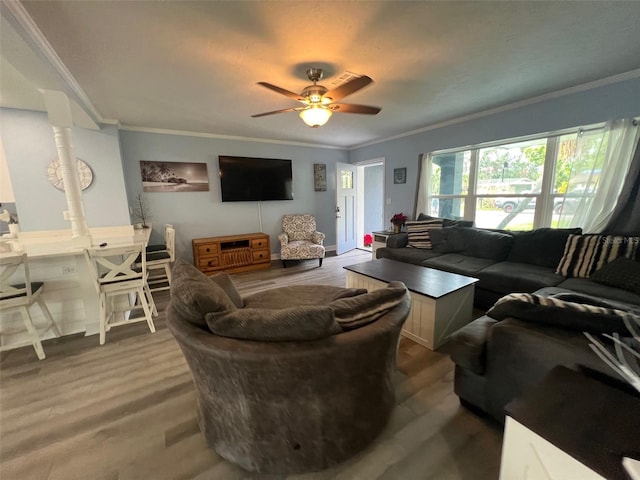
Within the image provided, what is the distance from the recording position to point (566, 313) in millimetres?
1222

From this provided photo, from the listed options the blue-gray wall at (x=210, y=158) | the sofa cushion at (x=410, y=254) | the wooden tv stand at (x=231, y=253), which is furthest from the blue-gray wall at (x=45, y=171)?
the sofa cushion at (x=410, y=254)

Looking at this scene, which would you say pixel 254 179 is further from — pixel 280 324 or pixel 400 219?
pixel 280 324

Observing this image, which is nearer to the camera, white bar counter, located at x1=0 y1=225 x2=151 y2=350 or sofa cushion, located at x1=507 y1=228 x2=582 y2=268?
white bar counter, located at x1=0 y1=225 x2=151 y2=350

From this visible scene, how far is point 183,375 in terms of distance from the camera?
1958 millimetres

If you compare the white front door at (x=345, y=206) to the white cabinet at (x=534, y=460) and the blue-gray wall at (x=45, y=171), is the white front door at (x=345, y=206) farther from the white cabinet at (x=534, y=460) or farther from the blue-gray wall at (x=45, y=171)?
the white cabinet at (x=534, y=460)

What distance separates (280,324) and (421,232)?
337 cm

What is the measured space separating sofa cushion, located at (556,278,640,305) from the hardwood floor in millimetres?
1321

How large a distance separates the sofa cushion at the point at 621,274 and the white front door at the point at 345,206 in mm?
3904

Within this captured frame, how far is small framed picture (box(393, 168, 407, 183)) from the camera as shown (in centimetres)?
482

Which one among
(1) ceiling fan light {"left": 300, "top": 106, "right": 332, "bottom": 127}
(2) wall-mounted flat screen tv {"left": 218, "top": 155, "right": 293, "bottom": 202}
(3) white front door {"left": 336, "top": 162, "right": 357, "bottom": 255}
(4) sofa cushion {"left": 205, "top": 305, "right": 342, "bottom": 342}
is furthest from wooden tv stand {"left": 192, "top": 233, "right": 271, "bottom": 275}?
(4) sofa cushion {"left": 205, "top": 305, "right": 342, "bottom": 342}

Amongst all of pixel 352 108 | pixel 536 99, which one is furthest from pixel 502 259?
pixel 352 108

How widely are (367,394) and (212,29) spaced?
2.36 metres

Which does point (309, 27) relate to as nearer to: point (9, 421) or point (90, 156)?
point (9, 421)

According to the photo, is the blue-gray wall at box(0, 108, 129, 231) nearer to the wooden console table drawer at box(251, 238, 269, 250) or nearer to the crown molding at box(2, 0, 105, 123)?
the crown molding at box(2, 0, 105, 123)
